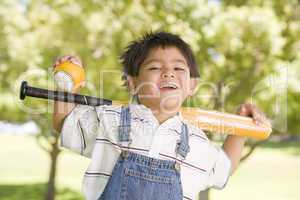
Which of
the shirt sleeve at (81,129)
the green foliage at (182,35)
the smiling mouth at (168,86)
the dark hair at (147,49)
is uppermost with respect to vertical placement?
the green foliage at (182,35)

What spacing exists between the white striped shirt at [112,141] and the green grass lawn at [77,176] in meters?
5.09

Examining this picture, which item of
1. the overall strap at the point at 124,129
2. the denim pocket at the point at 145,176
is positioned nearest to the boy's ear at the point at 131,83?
the overall strap at the point at 124,129

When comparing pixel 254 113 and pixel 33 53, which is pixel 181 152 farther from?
pixel 33 53

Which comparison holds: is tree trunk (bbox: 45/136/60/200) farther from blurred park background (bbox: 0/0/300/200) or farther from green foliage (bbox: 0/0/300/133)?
green foliage (bbox: 0/0/300/133)

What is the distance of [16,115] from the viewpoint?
5777mm

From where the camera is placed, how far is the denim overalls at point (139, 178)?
3.84 feet

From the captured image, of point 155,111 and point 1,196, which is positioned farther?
point 1,196

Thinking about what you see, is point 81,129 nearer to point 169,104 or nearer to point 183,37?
point 169,104

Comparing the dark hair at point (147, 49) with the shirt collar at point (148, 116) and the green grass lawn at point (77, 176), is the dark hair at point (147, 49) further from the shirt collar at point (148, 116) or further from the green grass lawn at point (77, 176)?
the green grass lawn at point (77, 176)

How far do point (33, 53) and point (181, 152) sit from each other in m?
3.46

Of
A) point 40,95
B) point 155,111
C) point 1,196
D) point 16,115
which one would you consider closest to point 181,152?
point 155,111

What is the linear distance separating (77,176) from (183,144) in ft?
23.8

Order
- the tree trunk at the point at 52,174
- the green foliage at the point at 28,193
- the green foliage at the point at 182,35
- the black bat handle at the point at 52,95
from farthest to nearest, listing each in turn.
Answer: the green foliage at the point at 28,193 → the tree trunk at the point at 52,174 → the green foliage at the point at 182,35 → the black bat handle at the point at 52,95

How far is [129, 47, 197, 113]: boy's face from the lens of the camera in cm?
123
